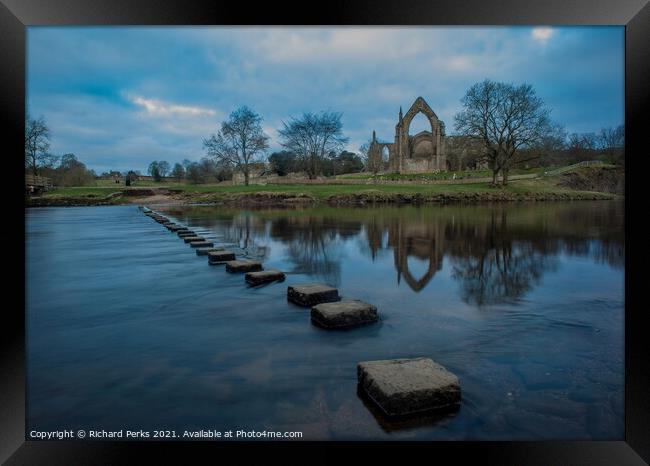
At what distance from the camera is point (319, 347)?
11.7 ft

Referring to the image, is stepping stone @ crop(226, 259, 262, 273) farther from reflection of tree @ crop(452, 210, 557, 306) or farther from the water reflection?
reflection of tree @ crop(452, 210, 557, 306)

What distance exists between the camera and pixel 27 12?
9.52ft

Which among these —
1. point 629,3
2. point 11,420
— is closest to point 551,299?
point 629,3

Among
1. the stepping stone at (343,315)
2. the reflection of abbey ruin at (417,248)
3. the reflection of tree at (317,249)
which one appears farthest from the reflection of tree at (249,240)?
the stepping stone at (343,315)

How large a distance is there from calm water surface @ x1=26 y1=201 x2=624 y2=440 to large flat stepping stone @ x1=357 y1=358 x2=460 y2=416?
0.10 meters

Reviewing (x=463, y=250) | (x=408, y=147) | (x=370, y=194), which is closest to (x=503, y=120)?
(x=370, y=194)

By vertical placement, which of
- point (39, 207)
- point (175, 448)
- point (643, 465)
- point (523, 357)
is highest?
point (39, 207)

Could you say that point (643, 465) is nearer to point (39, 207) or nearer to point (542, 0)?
point (542, 0)

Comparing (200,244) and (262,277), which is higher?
(200,244)

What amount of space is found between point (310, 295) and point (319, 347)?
1436mm

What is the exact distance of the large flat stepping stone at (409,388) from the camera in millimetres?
2475

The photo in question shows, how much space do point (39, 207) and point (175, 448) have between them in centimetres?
3136

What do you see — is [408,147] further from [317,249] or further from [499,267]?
[499,267]

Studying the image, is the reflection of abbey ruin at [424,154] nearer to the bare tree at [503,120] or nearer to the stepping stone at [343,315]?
the bare tree at [503,120]
